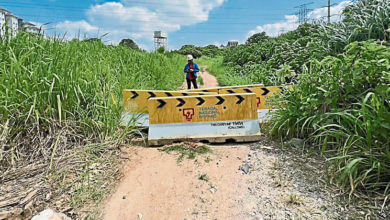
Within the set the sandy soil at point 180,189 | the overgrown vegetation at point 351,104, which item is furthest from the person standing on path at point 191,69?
the sandy soil at point 180,189

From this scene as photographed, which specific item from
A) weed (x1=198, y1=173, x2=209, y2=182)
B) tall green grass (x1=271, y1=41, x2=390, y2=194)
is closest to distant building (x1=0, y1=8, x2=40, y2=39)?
weed (x1=198, y1=173, x2=209, y2=182)

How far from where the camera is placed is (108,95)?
349 centimetres

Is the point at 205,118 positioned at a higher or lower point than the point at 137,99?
lower

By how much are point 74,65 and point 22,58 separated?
567mm

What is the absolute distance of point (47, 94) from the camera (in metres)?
2.99

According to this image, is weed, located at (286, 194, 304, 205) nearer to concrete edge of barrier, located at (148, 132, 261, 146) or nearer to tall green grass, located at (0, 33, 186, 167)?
concrete edge of barrier, located at (148, 132, 261, 146)

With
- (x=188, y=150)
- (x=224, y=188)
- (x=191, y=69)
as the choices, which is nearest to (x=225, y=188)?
(x=224, y=188)

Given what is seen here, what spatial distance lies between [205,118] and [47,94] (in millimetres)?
2108

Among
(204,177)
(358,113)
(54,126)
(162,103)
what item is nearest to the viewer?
(358,113)

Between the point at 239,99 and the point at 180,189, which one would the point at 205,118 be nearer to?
the point at 239,99

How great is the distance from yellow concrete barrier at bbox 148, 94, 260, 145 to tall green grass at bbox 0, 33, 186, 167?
0.65m

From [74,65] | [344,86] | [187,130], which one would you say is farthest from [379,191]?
[74,65]

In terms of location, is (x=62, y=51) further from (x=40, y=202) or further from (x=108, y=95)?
(x=40, y=202)

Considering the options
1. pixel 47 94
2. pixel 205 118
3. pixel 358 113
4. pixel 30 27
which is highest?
pixel 30 27
